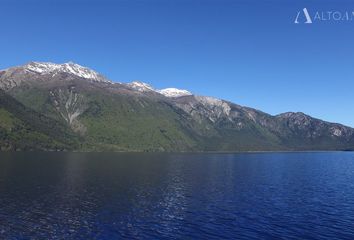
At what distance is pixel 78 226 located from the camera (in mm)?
75125

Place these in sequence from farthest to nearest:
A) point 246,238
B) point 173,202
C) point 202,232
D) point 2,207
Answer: point 173,202
point 2,207
point 202,232
point 246,238

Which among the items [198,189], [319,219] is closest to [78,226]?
[319,219]

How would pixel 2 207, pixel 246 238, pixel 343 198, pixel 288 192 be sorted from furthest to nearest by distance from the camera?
pixel 288 192, pixel 343 198, pixel 2 207, pixel 246 238

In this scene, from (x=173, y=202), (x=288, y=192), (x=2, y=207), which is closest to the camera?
(x=2, y=207)

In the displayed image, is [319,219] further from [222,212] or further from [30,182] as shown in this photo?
[30,182]

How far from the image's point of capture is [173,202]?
10531 cm

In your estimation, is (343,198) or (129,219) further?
(343,198)

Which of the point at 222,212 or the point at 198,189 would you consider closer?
the point at 222,212

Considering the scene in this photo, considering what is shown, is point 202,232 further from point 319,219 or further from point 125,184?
point 125,184

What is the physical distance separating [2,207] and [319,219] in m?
71.7

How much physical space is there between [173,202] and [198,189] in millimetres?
30533

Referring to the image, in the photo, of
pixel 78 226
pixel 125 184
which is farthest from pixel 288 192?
pixel 78 226

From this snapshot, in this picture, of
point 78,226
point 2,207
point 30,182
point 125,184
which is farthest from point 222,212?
point 30,182

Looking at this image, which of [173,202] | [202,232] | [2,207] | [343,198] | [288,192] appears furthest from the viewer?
[288,192]
